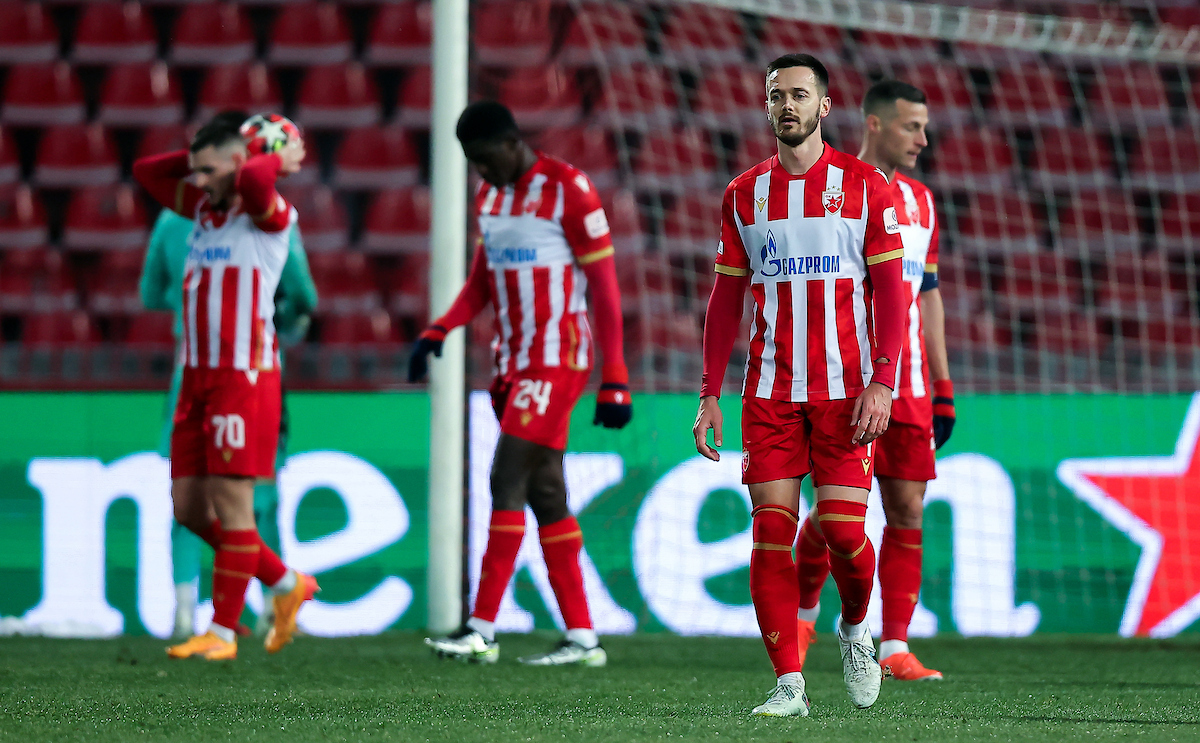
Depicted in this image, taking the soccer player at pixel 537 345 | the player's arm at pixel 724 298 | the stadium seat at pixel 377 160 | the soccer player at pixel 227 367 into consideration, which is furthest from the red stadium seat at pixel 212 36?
the player's arm at pixel 724 298

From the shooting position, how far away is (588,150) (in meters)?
8.34

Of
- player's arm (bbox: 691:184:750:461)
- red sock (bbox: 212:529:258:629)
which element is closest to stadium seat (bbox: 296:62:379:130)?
red sock (bbox: 212:529:258:629)

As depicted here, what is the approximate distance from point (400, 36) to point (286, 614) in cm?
531

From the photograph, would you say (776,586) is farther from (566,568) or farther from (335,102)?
(335,102)

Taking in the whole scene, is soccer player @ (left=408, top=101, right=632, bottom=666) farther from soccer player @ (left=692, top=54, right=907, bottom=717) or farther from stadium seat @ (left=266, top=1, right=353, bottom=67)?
stadium seat @ (left=266, top=1, right=353, bottom=67)

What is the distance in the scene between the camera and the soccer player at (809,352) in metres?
3.21

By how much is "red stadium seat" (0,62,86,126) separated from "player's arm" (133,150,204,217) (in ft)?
15.5

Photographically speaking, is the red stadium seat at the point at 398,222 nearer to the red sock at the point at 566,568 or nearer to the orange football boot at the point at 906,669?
the red sock at the point at 566,568

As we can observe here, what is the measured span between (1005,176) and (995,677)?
4.90 m

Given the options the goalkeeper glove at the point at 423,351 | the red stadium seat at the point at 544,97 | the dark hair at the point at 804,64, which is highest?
the red stadium seat at the point at 544,97

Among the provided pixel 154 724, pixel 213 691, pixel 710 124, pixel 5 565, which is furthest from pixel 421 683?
pixel 710 124

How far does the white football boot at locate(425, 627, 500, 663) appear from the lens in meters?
4.44

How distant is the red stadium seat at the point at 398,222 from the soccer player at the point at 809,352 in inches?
214

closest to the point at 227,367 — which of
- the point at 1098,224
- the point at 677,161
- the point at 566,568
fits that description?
the point at 566,568
